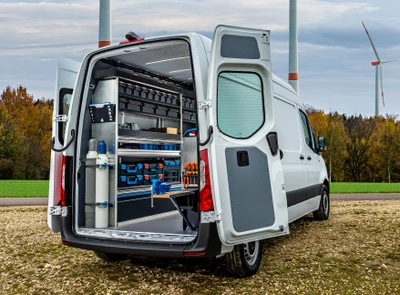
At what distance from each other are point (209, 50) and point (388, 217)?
277 inches

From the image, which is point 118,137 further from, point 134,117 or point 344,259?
point 344,259

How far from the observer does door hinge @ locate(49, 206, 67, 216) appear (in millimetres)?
5719

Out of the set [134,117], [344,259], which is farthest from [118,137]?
[344,259]

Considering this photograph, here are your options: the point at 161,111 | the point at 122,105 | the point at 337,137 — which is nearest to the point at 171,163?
the point at 161,111

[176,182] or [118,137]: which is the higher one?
[118,137]

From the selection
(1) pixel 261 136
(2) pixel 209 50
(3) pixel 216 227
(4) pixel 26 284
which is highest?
(2) pixel 209 50

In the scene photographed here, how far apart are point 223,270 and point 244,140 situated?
1689 millimetres

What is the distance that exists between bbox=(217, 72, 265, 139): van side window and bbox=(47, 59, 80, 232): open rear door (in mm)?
1839

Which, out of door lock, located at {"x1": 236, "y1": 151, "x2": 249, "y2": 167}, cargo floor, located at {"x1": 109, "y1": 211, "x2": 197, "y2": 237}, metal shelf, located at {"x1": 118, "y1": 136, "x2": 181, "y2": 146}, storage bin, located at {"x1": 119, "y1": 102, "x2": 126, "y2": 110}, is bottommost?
cargo floor, located at {"x1": 109, "y1": 211, "x2": 197, "y2": 237}

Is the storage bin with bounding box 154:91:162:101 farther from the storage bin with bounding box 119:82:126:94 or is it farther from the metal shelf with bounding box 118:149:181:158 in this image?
the storage bin with bounding box 119:82:126:94

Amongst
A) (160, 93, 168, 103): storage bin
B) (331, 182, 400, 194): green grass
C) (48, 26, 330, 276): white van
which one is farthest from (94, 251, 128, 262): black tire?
(331, 182, 400, 194): green grass

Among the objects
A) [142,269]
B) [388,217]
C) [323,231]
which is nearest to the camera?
[142,269]

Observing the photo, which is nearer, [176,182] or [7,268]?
[7,268]

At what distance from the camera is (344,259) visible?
6.65m
